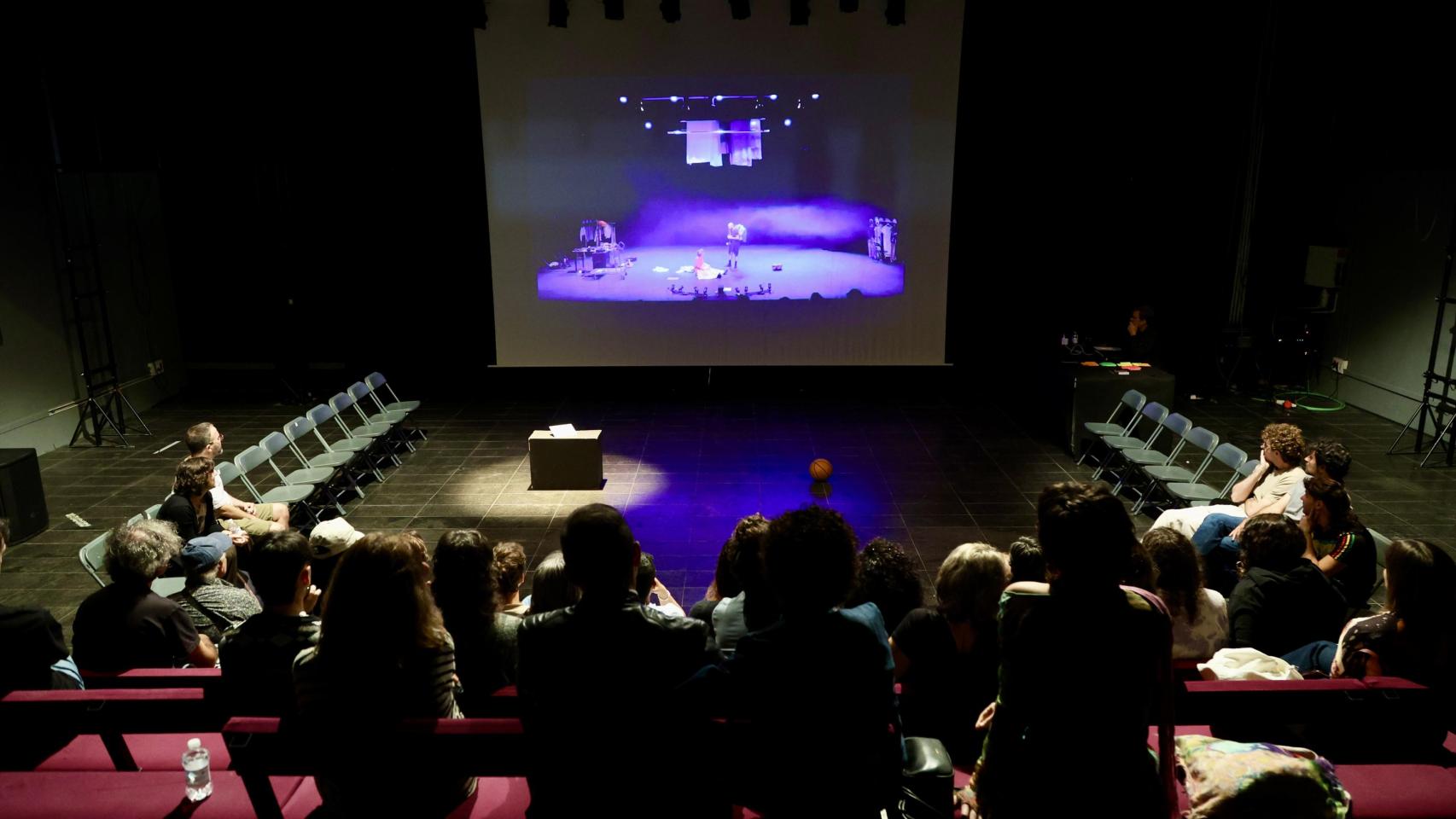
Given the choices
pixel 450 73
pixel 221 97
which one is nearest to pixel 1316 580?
pixel 450 73

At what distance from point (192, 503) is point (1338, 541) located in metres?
5.68

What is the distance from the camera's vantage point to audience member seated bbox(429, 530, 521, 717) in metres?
2.87

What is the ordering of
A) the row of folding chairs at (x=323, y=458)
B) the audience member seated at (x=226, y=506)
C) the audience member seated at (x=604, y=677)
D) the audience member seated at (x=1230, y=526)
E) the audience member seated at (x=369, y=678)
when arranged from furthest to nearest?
the row of folding chairs at (x=323, y=458) → the audience member seated at (x=226, y=506) → the audience member seated at (x=1230, y=526) → the audience member seated at (x=369, y=678) → the audience member seated at (x=604, y=677)

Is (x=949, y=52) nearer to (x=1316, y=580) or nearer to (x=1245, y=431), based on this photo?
(x=1245, y=431)

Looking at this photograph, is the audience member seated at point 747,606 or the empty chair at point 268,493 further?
the empty chair at point 268,493

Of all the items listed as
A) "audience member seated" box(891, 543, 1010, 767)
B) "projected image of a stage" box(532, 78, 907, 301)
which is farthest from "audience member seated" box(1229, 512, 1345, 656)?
"projected image of a stage" box(532, 78, 907, 301)

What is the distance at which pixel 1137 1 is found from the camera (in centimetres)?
969

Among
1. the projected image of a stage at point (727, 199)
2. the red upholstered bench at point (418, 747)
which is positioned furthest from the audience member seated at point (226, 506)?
the projected image of a stage at point (727, 199)

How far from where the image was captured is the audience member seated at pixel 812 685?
2021 millimetres

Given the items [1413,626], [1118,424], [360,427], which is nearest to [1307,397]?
[1118,424]

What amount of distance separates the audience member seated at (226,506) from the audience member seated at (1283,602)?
4.86 meters

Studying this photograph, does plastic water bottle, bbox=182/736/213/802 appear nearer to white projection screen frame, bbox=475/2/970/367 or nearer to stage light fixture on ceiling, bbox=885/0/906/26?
white projection screen frame, bbox=475/2/970/367

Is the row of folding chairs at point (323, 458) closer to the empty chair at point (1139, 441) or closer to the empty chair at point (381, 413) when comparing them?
the empty chair at point (381, 413)

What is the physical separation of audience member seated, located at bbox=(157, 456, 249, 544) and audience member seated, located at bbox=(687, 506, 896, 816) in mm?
4157
